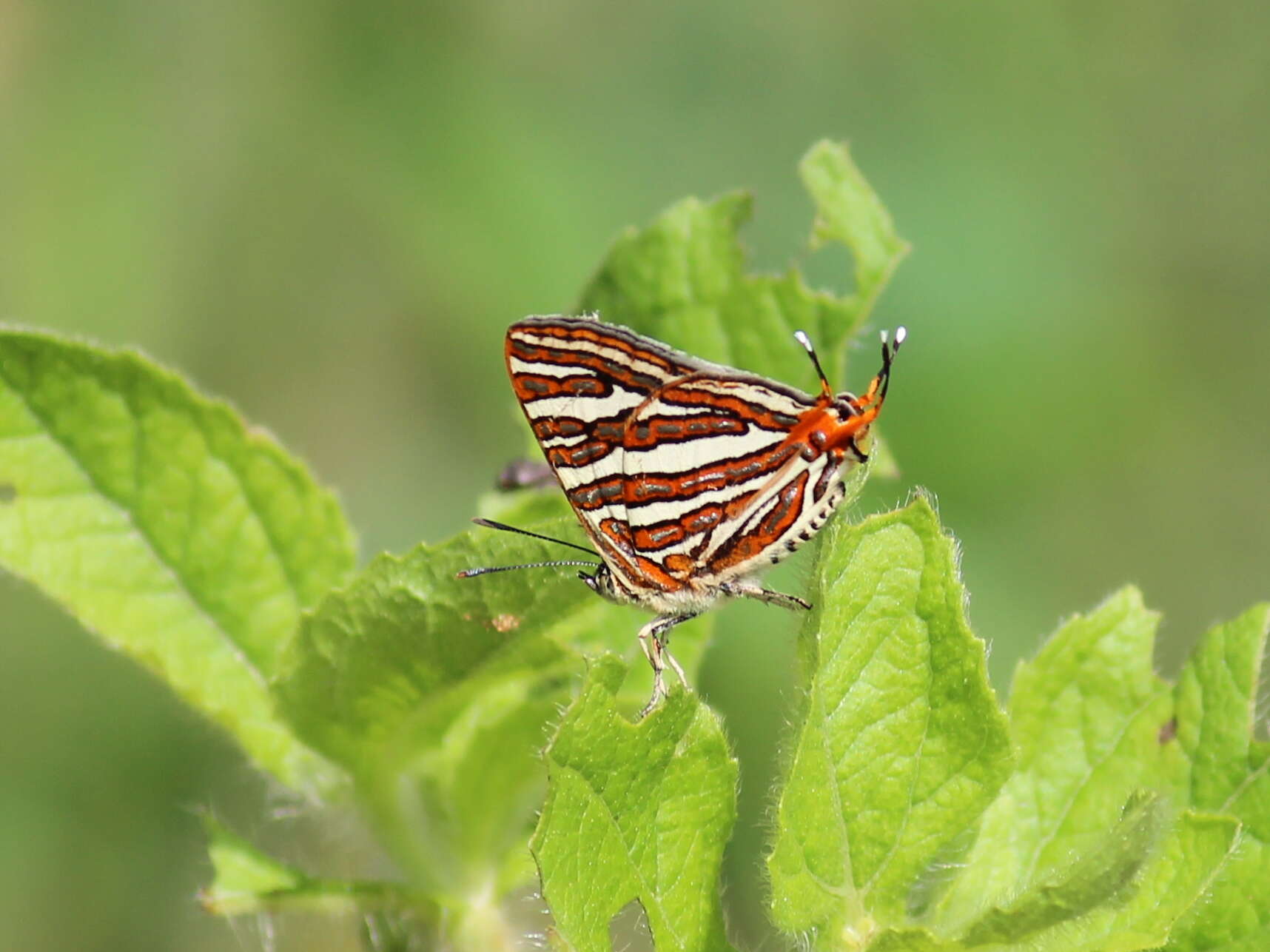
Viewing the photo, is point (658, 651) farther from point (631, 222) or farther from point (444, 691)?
point (631, 222)

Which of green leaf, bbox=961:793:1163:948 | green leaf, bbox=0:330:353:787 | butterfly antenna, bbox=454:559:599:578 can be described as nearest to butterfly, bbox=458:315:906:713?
butterfly antenna, bbox=454:559:599:578

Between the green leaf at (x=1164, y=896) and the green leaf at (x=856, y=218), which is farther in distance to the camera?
the green leaf at (x=856, y=218)

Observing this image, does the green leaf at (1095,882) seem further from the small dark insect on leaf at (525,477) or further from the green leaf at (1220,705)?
the small dark insect on leaf at (525,477)

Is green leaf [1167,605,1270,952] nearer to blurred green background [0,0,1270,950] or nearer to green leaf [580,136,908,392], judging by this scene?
green leaf [580,136,908,392]

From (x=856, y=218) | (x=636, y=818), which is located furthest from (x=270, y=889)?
(x=856, y=218)

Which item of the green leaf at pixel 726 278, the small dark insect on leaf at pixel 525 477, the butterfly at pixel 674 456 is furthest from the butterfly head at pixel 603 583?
the green leaf at pixel 726 278

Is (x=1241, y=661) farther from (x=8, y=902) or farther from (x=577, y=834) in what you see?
(x=8, y=902)

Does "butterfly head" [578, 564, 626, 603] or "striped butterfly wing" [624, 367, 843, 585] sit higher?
"striped butterfly wing" [624, 367, 843, 585]
